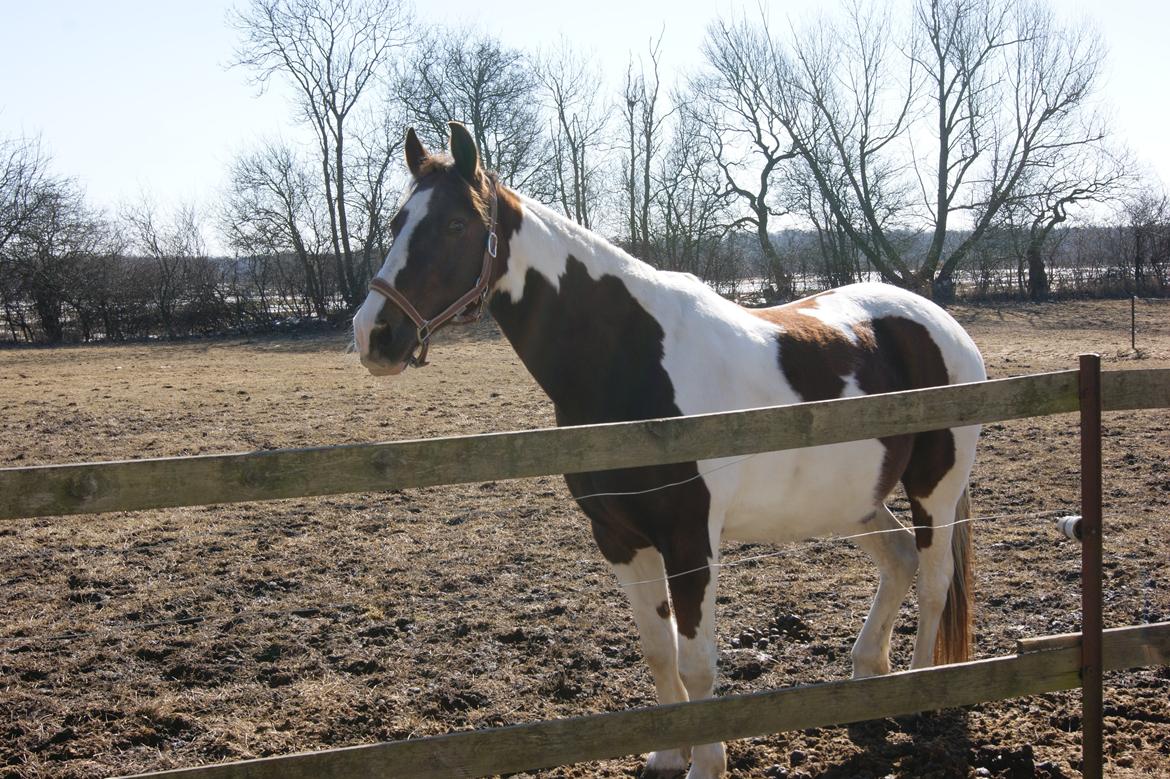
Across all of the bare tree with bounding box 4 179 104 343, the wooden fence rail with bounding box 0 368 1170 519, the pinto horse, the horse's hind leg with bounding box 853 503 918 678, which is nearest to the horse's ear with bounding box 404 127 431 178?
the pinto horse

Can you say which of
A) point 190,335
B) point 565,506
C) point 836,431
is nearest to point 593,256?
point 836,431

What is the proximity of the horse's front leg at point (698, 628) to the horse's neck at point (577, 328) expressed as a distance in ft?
1.85

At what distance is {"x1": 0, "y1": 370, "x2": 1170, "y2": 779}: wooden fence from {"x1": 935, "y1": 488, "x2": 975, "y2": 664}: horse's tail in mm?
1329

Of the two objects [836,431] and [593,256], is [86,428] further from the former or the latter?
[836,431]

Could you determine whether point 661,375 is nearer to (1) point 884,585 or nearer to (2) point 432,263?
(2) point 432,263

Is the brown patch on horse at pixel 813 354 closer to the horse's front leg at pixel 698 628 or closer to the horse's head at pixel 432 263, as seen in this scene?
the horse's front leg at pixel 698 628

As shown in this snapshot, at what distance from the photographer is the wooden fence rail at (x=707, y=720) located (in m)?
2.07

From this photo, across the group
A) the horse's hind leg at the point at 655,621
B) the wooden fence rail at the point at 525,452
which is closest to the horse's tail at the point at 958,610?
the horse's hind leg at the point at 655,621

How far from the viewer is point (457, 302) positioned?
3.00 meters

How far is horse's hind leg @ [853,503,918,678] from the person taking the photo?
386 centimetres

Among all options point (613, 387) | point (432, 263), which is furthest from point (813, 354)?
point (432, 263)

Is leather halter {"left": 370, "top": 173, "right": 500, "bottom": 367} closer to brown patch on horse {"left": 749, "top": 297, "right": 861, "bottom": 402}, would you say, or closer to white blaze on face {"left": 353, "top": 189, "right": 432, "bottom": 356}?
white blaze on face {"left": 353, "top": 189, "right": 432, "bottom": 356}

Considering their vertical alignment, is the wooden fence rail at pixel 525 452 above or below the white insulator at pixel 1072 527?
above

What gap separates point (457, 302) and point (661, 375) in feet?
2.62
